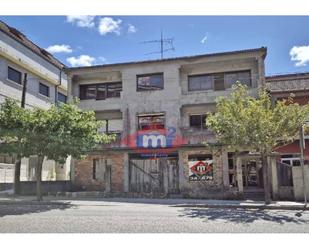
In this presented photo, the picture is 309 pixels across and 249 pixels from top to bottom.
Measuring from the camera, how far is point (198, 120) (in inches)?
939

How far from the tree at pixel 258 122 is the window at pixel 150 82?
909 cm

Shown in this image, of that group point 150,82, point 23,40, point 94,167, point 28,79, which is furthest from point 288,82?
point 23,40

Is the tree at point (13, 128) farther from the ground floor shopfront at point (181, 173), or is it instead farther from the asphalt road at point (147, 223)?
the ground floor shopfront at point (181, 173)

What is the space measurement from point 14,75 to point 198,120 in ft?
52.2

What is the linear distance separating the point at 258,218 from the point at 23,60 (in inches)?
992

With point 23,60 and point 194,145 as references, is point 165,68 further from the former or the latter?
point 23,60

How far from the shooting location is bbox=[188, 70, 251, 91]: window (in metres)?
23.7

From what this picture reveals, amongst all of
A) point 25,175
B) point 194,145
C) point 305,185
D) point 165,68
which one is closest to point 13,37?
point 25,175

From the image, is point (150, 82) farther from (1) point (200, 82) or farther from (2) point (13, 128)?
(2) point (13, 128)

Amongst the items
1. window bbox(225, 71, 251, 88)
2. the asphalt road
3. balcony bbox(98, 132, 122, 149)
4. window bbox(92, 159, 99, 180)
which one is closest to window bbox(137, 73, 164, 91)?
balcony bbox(98, 132, 122, 149)

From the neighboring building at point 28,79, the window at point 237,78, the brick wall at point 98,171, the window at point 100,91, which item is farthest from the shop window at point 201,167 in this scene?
the neighboring building at point 28,79

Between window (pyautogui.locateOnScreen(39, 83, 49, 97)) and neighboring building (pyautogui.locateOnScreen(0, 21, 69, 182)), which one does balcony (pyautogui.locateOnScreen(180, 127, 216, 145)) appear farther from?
window (pyautogui.locateOnScreen(39, 83, 49, 97))

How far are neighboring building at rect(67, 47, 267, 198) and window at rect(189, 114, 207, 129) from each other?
0.07 metres

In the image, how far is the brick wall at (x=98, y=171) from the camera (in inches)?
913
